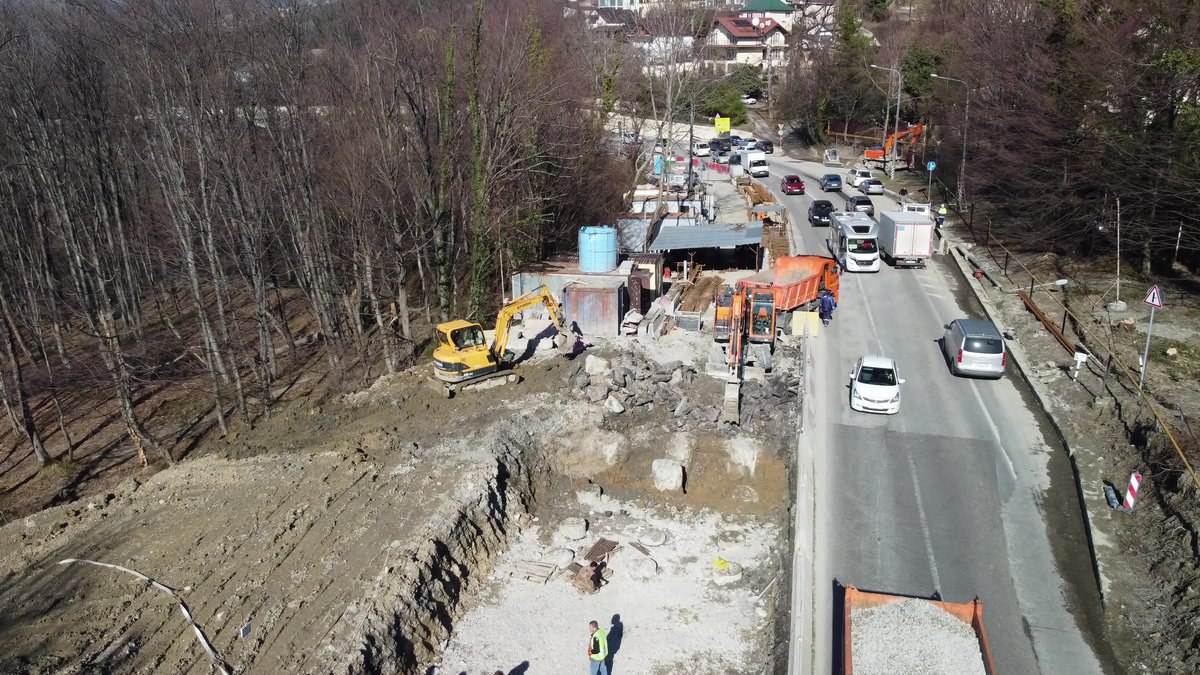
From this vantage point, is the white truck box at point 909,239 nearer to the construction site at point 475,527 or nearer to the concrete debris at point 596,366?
the construction site at point 475,527

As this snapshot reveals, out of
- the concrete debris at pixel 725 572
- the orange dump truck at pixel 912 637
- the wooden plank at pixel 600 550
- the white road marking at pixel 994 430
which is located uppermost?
the orange dump truck at pixel 912 637

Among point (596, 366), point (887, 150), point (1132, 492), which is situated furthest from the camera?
point (887, 150)

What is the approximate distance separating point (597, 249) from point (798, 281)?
7.45 metres

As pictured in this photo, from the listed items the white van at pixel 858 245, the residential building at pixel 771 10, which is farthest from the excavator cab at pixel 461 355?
the residential building at pixel 771 10

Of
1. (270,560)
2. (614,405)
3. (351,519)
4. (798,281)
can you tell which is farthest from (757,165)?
(270,560)

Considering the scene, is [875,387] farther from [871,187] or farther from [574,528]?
[871,187]

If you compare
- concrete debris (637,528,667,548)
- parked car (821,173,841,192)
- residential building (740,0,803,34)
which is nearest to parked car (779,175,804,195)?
parked car (821,173,841,192)

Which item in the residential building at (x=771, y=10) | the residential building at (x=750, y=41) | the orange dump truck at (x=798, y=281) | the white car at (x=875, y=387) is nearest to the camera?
the white car at (x=875, y=387)

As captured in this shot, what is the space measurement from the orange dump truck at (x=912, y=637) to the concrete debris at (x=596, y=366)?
1127cm

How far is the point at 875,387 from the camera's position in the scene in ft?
68.5

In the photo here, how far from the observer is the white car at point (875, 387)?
20.8m

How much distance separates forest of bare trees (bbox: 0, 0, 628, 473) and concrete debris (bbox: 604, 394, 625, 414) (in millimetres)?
9805

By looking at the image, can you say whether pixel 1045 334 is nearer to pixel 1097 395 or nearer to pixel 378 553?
pixel 1097 395

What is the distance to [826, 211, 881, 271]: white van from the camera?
3275 cm
